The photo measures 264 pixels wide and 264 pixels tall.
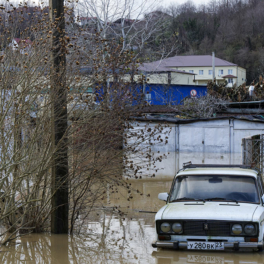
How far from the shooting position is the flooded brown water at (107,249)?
6.71m

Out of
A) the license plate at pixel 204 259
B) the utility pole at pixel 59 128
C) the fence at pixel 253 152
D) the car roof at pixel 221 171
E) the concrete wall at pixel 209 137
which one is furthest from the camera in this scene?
the concrete wall at pixel 209 137

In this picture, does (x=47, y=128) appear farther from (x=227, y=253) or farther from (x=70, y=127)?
(x=227, y=253)

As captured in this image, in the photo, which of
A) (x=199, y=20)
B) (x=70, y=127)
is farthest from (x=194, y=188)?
(x=199, y=20)

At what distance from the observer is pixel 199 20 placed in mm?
107562

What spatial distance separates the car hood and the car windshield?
11.1 inches

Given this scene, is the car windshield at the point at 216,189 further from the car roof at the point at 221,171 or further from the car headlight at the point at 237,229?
the car headlight at the point at 237,229

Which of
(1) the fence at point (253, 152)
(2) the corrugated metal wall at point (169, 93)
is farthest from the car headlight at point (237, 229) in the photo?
(2) the corrugated metal wall at point (169, 93)

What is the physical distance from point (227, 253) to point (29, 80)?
13.9ft

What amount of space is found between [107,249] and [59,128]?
2.25 m

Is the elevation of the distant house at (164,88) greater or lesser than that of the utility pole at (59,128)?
greater

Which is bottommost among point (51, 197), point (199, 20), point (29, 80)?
point (51, 197)

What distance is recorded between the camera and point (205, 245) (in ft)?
21.5

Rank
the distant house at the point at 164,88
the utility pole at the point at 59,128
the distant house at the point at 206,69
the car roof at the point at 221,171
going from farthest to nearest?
the distant house at the point at 206,69
the distant house at the point at 164,88
the utility pole at the point at 59,128
the car roof at the point at 221,171

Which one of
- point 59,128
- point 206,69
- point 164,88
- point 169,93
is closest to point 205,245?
point 59,128
